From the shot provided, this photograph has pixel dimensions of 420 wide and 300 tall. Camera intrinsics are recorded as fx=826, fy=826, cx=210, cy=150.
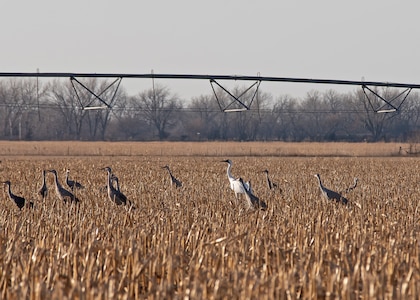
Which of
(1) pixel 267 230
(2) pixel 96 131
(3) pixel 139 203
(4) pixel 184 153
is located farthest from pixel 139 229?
(2) pixel 96 131

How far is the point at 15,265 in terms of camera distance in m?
6.73

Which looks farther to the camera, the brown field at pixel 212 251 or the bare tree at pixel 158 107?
the bare tree at pixel 158 107

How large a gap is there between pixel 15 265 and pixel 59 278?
0.58 metres

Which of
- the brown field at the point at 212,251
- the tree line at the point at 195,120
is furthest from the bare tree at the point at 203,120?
the brown field at the point at 212,251

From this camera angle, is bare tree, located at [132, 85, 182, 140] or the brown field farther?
bare tree, located at [132, 85, 182, 140]

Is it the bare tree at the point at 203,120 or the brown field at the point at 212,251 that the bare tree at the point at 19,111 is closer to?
the bare tree at the point at 203,120

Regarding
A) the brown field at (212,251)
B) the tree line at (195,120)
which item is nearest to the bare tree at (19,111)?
the tree line at (195,120)

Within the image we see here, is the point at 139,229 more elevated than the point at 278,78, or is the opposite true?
the point at 278,78

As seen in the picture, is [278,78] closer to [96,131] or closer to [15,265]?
[15,265]

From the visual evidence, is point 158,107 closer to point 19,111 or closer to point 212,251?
point 19,111

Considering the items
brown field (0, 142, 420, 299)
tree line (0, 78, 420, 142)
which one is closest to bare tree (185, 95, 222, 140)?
tree line (0, 78, 420, 142)

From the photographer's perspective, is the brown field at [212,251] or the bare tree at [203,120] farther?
the bare tree at [203,120]

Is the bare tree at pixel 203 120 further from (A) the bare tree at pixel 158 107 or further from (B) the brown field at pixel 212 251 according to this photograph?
(B) the brown field at pixel 212 251

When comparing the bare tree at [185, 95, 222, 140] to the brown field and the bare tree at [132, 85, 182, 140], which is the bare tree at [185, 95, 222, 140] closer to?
the bare tree at [132, 85, 182, 140]
